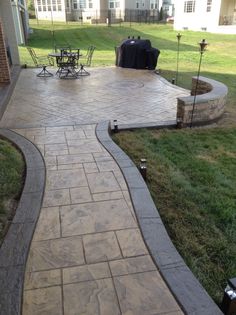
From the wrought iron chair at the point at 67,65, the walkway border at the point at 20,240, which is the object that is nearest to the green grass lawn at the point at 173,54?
the wrought iron chair at the point at 67,65

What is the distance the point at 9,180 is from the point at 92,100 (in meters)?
3.95

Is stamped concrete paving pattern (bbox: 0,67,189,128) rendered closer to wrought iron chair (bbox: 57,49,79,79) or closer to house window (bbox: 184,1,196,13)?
wrought iron chair (bbox: 57,49,79,79)

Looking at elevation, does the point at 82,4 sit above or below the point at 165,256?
above

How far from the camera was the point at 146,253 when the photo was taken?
2463mm

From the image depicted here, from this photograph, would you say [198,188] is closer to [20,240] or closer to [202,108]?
[20,240]

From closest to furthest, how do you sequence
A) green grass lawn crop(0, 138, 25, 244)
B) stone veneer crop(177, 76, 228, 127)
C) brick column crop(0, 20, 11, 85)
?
1. green grass lawn crop(0, 138, 25, 244)
2. stone veneer crop(177, 76, 228, 127)
3. brick column crop(0, 20, 11, 85)

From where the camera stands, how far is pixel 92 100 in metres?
7.00

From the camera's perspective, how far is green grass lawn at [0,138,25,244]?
9.61ft

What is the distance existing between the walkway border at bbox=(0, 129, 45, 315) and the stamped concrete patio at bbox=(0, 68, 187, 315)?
58 millimetres

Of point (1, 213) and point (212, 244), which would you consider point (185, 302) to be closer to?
point (212, 244)

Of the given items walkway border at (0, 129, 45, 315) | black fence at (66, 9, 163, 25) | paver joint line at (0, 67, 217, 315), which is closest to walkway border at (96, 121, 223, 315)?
paver joint line at (0, 67, 217, 315)

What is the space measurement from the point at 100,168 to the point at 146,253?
5.11ft

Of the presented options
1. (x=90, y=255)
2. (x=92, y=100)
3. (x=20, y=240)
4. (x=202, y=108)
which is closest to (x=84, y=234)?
(x=90, y=255)

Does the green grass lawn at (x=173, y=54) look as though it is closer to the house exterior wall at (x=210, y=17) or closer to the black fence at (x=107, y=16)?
the house exterior wall at (x=210, y=17)
